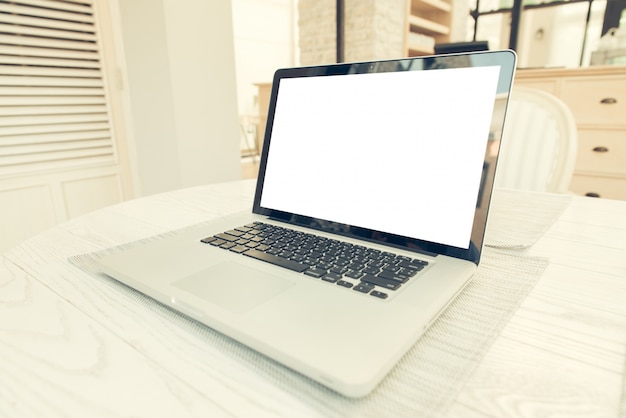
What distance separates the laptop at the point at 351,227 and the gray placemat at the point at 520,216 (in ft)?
0.47

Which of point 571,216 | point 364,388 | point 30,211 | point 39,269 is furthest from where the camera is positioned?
point 30,211

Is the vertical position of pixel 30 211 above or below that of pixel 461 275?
below

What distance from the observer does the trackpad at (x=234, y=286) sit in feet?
1.22

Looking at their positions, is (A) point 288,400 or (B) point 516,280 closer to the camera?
(A) point 288,400

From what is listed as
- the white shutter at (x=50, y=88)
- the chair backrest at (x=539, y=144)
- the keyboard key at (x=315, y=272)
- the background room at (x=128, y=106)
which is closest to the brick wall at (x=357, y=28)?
the background room at (x=128, y=106)

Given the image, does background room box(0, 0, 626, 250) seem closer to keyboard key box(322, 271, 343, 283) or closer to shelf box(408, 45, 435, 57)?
shelf box(408, 45, 435, 57)

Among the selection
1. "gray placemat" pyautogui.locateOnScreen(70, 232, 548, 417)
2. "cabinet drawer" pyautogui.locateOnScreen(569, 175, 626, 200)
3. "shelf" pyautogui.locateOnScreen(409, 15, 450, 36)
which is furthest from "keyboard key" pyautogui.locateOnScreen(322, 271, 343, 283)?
"shelf" pyautogui.locateOnScreen(409, 15, 450, 36)

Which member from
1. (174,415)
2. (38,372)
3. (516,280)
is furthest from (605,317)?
(38,372)

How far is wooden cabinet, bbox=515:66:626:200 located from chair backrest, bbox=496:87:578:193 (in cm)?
168

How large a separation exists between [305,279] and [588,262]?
412 millimetres

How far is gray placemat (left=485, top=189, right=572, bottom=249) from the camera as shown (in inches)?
23.8

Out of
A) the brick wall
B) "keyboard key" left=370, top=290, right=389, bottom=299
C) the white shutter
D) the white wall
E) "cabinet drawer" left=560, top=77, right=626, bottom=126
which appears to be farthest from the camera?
the brick wall

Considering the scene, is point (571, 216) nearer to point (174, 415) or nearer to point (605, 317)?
point (605, 317)

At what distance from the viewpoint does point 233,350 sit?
33 cm
